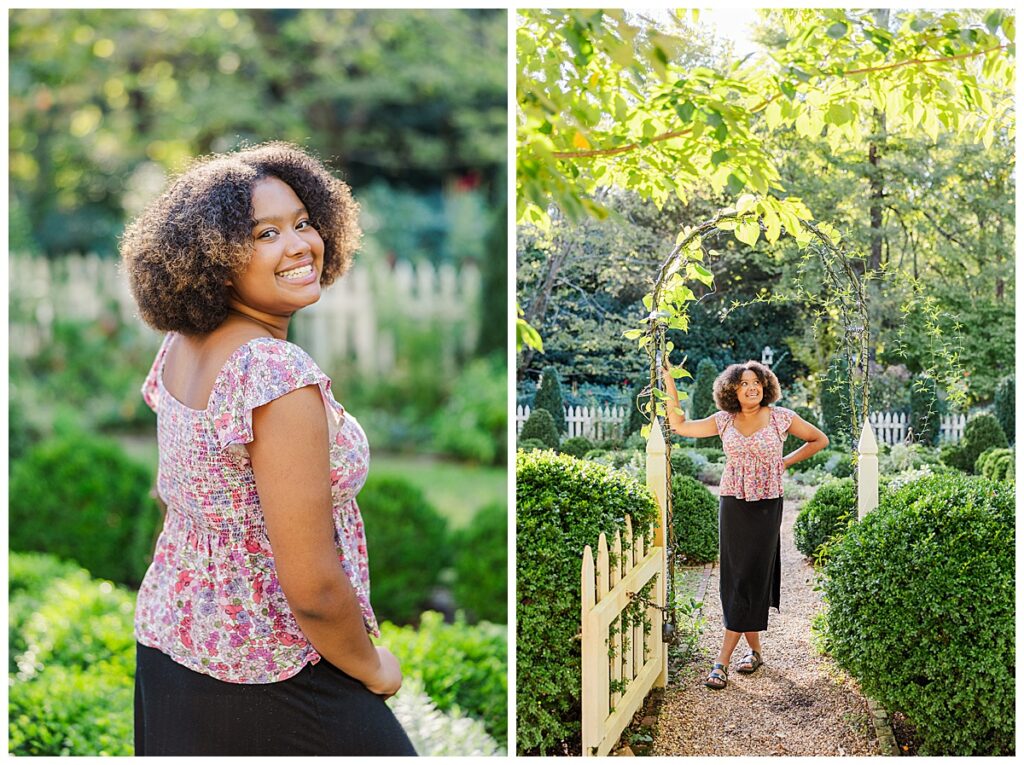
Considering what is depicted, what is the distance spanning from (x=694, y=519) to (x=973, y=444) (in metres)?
0.73

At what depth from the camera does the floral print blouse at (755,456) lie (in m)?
2.51

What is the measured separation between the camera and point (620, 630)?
250cm

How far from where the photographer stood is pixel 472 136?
24.3 feet

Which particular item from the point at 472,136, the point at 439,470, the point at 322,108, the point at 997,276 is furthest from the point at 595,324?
the point at 322,108

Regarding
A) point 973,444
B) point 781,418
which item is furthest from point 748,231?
point 973,444

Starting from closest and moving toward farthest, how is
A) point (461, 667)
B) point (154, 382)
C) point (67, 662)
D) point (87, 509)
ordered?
point (154, 382) < point (461, 667) < point (67, 662) < point (87, 509)

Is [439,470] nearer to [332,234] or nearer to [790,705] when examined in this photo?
[790,705]

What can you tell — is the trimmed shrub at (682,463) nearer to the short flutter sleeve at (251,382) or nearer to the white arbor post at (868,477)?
A: the white arbor post at (868,477)

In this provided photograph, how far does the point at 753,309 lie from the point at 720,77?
587 mm

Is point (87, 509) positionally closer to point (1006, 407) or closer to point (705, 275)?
point (705, 275)

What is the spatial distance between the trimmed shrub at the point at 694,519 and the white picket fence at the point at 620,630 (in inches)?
1.3

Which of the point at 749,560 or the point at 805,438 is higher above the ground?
the point at 805,438

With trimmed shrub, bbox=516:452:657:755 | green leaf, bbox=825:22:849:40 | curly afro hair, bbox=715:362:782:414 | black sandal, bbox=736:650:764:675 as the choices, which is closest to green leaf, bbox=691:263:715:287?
curly afro hair, bbox=715:362:782:414

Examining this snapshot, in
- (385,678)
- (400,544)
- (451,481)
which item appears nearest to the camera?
(385,678)
